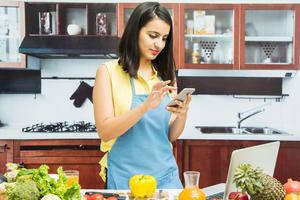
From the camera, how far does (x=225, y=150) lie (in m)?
3.25

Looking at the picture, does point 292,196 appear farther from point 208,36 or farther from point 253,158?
point 208,36

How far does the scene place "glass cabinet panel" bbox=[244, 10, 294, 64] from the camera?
3521 millimetres

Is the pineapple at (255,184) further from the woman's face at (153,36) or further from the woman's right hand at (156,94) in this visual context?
the woman's face at (153,36)

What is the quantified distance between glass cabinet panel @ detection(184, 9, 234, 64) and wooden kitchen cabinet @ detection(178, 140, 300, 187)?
2.43 ft

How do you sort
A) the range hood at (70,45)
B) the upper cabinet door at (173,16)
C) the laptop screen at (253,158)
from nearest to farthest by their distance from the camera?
the laptop screen at (253,158) < the range hood at (70,45) < the upper cabinet door at (173,16)

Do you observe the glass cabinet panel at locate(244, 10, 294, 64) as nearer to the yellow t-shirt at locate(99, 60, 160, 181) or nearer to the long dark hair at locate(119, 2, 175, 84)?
the long dark hair at locate(119, 2, 175, 84)

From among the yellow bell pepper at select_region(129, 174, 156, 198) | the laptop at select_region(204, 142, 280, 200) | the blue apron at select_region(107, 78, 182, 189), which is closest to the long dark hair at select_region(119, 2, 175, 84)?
the blue apron at select_region(107, 78, 182, 189)

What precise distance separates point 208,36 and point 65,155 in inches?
63.3

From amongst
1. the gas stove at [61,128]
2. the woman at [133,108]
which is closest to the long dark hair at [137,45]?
the woman at [133,108]

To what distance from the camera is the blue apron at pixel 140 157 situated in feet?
5.56

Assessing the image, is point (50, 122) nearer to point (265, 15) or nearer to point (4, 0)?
point (4, 0)

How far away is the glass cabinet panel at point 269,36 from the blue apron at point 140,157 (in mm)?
2024

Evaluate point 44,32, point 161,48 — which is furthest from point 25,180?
point 44,32

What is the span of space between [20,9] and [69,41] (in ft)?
1.67
